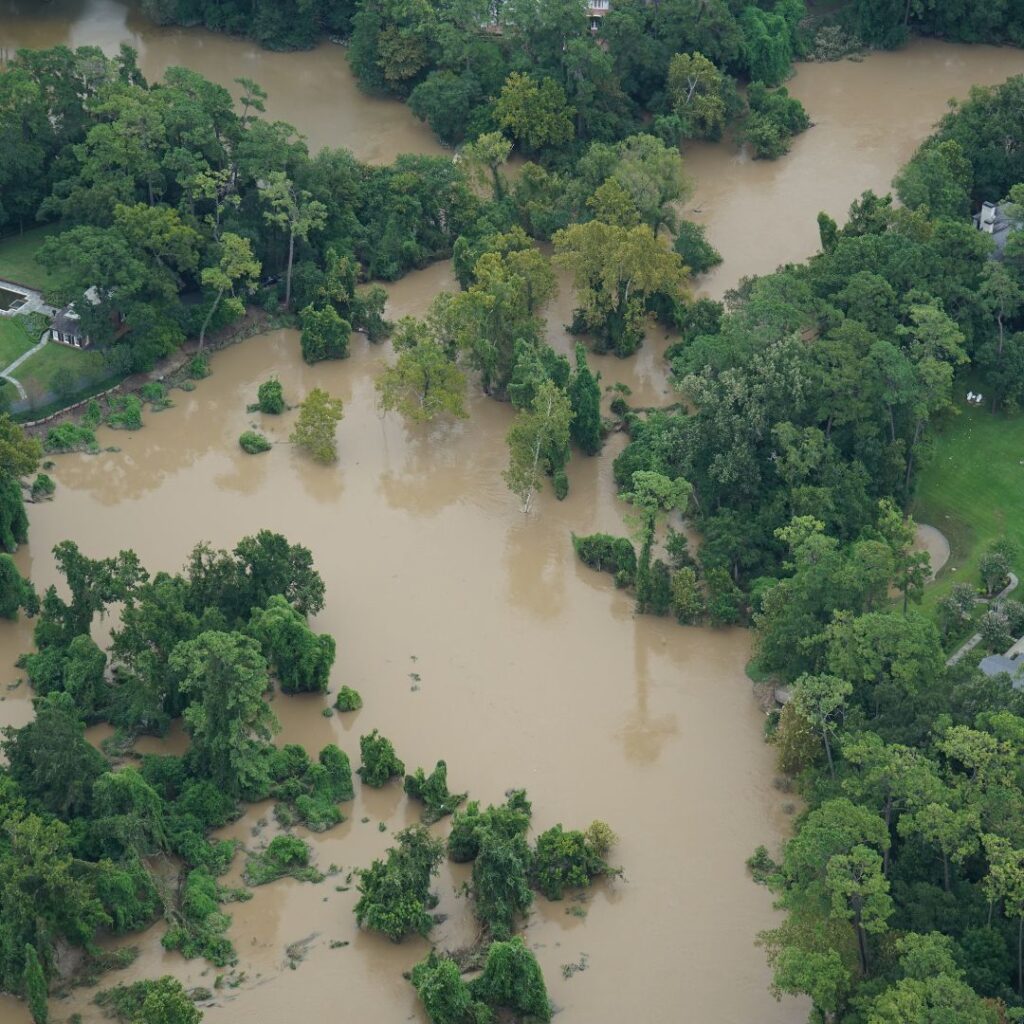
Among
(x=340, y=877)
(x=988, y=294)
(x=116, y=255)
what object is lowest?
(x=340, y=877)

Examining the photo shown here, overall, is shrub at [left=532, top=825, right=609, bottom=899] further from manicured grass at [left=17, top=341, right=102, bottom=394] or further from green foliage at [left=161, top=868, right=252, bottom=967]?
manicured grass at [left=17, top=341, right=102, bottom=394]

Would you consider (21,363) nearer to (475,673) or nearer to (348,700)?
(348,700)

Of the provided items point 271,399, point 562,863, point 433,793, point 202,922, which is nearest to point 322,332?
point 271,399

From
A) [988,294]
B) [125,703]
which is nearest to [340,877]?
[125,703]

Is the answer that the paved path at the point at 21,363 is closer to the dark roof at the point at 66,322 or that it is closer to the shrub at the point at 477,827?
the dark roof at the point at 66,322

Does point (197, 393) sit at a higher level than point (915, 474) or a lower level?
lower

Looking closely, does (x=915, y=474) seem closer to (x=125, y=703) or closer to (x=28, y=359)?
(x=125, y=703)
